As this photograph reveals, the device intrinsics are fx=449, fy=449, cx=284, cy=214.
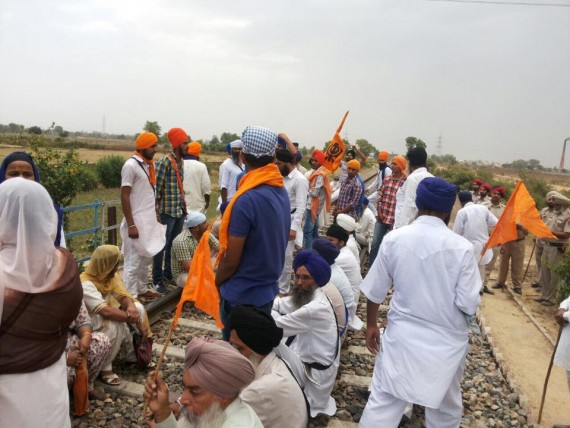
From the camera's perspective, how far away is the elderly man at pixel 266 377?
2.22m

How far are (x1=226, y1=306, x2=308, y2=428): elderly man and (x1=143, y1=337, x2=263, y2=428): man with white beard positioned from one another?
1.13ft

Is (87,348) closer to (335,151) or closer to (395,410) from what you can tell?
(395,410)

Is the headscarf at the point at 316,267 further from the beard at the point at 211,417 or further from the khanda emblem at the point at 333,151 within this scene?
the khanda emblem at the point at 333,151

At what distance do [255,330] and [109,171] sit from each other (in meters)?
25.0

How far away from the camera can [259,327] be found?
230cm

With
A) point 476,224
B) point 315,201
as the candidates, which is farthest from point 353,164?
point 476,224

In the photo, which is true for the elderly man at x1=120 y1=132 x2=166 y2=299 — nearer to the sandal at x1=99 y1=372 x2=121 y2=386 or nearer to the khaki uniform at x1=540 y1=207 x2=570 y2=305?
the sandal at x1=99 y1=372 x2=121 y2=386

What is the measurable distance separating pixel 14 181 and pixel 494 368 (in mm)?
4890

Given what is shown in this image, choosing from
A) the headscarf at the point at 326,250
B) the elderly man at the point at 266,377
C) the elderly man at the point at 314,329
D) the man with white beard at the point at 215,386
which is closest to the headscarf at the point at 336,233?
the headscarf at the point at 326,250

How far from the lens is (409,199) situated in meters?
5.46

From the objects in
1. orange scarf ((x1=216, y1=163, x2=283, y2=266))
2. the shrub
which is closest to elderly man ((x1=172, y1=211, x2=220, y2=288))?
orange scarf ((x1=216, y1=163, x2=283, y2=266))

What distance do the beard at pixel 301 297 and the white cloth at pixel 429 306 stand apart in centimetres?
82

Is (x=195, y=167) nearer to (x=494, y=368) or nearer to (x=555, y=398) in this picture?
Result: (x=494, y=368)

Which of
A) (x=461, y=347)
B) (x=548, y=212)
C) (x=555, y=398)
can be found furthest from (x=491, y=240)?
(x=548, y=212)
